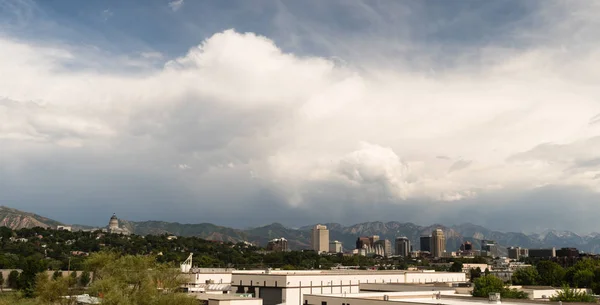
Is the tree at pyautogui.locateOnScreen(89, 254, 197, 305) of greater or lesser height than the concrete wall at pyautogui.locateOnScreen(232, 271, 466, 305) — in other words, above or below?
above

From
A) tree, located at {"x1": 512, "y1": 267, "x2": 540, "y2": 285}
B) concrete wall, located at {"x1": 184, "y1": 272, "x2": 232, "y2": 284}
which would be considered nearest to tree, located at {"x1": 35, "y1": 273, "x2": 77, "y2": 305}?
concrete wall, located at {"x1": 184, "y1": 272, "x2": 232, "y2": 284}

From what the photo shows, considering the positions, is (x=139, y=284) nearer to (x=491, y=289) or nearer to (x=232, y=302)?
(x=232, y=302)

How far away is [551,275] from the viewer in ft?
493

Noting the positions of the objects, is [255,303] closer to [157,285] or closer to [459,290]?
[157,285]

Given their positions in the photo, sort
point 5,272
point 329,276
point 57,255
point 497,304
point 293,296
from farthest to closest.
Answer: point 57,255
point 5,272
point 329,276
point 293,296
point 497,304

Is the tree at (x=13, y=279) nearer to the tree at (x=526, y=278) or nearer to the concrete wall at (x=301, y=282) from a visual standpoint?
the concrete wall at (x=301, y=282)

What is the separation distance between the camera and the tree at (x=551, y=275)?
14550cm

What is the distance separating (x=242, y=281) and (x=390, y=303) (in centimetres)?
4145

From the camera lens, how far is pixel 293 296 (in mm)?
85938

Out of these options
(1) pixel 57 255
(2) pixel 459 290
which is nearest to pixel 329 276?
(2) pixel 459 290

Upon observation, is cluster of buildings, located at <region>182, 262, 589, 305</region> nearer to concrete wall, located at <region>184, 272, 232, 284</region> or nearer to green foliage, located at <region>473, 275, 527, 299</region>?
concrete wall, located at <region>184, 272, 232, 284</region>

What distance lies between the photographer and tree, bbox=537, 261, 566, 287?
5728 inches

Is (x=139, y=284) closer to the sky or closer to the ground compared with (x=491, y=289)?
closer to the sky

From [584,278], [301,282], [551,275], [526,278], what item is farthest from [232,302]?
[551,275]
